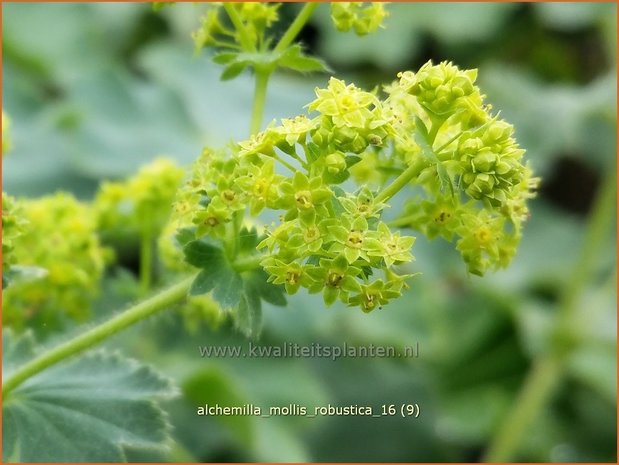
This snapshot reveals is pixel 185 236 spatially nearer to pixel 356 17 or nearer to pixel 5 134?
pixel 356 17

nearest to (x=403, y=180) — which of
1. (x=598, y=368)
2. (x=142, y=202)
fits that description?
(x=142, y=202)

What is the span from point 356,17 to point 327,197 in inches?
20.3

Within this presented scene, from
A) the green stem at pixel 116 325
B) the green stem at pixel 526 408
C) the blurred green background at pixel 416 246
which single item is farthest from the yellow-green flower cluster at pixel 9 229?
the green stem at pixel 526 408

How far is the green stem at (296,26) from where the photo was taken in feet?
5.93

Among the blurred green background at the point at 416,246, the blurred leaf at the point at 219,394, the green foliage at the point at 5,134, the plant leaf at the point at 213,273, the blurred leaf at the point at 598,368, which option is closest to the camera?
the plant leaf at the point at 213,273

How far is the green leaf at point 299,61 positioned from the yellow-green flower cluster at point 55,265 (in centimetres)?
78

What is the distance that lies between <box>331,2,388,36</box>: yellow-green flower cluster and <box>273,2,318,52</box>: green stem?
0.26 ft

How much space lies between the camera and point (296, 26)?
5.94 ft

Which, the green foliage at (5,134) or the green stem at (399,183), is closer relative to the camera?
the green stem at (399,183)

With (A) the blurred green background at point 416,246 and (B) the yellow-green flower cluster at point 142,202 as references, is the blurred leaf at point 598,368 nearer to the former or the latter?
(A) the blurred green background at point 416,246

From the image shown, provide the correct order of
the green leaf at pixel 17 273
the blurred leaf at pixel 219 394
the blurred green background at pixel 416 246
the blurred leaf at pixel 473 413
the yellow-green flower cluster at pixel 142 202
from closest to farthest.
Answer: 1. the green leaf at pixel 17 273
2. the yellow-green flower cluster at pixel 142 202
3. the blurred leaf at pixel 219 394
4. the blurred green background at pixel 416 246
5. the blurred leaf at pixel 473 413

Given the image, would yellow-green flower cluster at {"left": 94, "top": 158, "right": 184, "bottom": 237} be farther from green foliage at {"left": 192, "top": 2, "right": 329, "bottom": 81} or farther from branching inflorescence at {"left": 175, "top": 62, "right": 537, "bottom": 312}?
branching inflorescence at {"left": 175, "top": 62, "right": 537, "bottom": 312}

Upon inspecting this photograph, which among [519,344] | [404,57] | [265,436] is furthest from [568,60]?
[265,436]

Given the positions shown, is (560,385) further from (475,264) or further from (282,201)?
(282,201)
